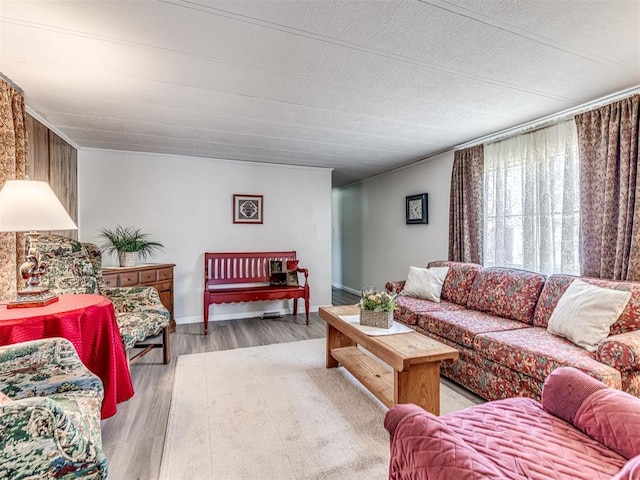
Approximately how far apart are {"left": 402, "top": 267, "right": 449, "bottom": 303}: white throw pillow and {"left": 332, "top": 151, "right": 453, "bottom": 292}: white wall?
754 millimetres

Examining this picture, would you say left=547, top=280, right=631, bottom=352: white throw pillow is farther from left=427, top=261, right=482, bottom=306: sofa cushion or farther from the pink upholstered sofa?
left=427, top=261, right=482, bottom=306: sofa cushion

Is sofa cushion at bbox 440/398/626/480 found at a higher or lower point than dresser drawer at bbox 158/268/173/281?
lower

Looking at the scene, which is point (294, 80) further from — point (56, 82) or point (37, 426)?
point (37, 426)

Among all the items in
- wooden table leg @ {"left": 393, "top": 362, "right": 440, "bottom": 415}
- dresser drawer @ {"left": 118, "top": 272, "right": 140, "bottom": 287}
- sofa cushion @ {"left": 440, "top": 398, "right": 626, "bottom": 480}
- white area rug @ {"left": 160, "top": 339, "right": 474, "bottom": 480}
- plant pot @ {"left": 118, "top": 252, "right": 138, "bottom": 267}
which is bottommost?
white area rug @ {"left": 160, "top": 339, "right": 474, "bottom": 480}

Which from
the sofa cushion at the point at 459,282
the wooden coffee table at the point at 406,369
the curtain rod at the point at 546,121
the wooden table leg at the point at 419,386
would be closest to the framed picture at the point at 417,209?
the curtain rod at the point at 546,121

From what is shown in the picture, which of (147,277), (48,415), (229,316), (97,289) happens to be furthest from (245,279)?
(48,415)

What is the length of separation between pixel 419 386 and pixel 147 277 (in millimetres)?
3142

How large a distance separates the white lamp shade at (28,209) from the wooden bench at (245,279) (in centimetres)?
222

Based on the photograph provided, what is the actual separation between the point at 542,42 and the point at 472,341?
1986 mm

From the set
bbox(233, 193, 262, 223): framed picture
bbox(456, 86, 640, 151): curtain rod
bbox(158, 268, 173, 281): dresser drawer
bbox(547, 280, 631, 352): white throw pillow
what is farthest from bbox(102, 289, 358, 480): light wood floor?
bbox(456, 86, 640, 151): curtain rod

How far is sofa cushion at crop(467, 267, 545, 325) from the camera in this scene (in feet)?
9.12

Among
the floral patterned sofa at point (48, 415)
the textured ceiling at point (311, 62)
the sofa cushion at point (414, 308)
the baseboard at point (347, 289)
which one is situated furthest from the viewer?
the baseboard at point (347, 289)

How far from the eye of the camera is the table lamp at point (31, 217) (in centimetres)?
180

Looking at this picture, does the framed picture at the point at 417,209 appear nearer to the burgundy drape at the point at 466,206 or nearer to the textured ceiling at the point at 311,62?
the burgundy drape at the point at 466,206
